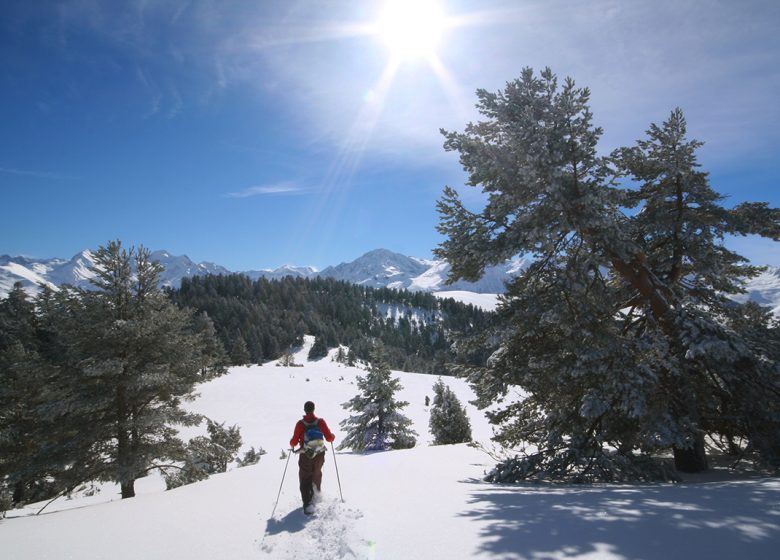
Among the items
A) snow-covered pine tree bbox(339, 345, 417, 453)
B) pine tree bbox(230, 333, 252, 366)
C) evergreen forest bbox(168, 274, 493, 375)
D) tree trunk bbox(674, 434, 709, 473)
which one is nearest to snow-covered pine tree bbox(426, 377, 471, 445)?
snow-covered pine tree bbox(339, 345, 417, 453)

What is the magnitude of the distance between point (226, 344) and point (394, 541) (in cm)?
9815

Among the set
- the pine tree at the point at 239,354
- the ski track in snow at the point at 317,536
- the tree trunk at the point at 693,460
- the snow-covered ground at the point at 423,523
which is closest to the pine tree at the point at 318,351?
the pine tree at the point at 239,354

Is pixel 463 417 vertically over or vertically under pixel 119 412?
under

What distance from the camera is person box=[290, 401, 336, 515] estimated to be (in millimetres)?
5738

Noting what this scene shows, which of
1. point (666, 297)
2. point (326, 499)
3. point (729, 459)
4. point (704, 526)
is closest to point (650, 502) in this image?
point (704, 526)

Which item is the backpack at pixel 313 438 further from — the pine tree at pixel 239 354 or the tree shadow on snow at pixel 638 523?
the pine tree at pixel 239 354

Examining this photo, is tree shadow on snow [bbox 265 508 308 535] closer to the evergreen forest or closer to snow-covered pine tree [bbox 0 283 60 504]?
snow-covered pine tree [bbox 0 283 60 504]

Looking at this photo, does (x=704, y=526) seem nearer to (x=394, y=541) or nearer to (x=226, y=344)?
(x=394, y=541)

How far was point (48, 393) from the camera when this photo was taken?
438 inches

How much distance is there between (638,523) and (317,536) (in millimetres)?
3600

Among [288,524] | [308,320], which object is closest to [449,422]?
[288,524]

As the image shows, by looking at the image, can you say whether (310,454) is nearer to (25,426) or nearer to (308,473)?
(308,473)

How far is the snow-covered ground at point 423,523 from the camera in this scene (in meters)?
3.43

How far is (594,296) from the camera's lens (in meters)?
8.27
